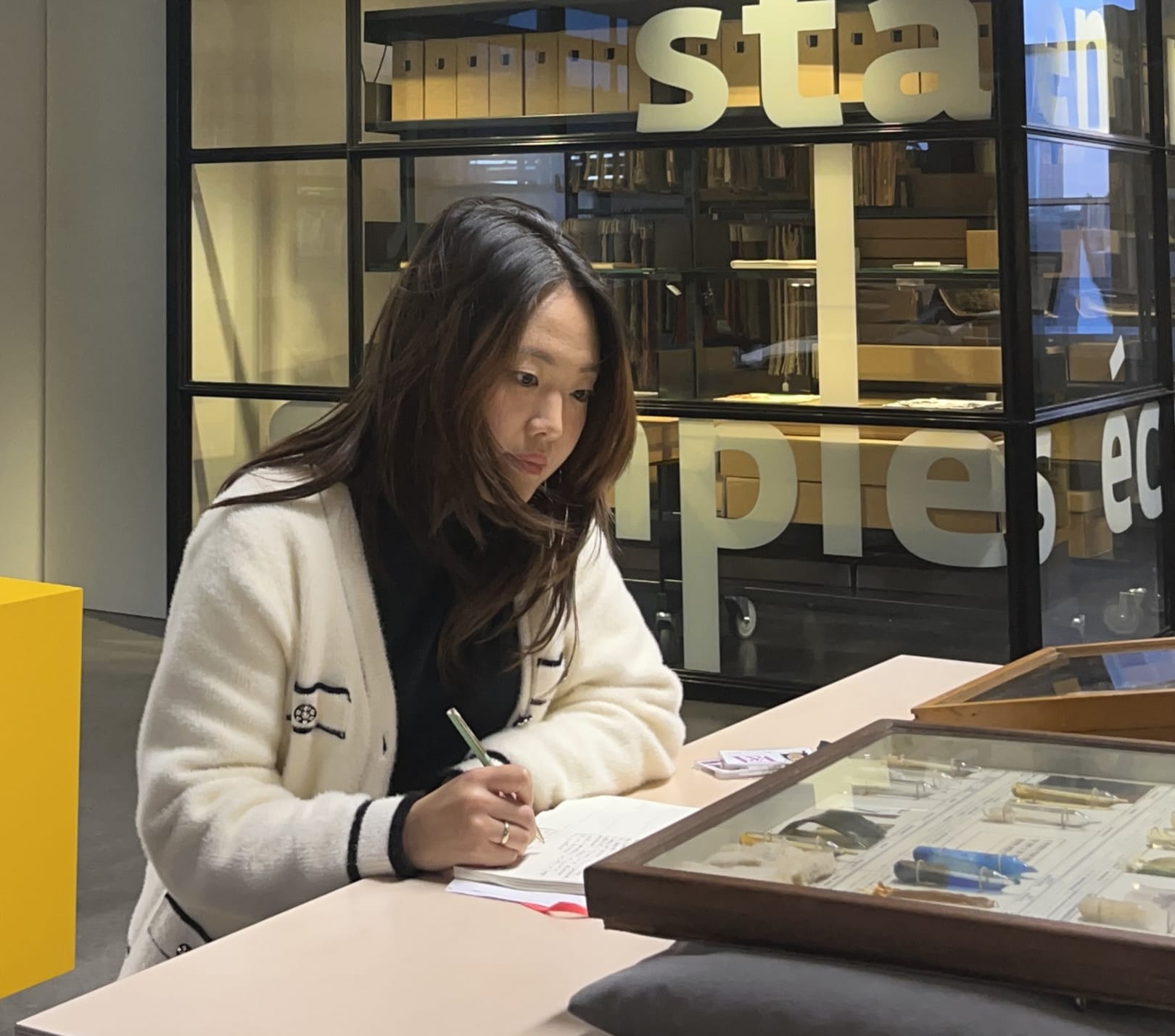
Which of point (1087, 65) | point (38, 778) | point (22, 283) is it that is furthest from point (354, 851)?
point (22, 283)

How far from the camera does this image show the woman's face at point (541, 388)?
5.41ft

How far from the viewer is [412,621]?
1.68 m

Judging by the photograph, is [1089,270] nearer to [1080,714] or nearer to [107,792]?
[107,792]

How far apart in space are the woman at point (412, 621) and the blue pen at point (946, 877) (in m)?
0.50

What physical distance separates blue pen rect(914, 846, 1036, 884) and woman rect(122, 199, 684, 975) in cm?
49

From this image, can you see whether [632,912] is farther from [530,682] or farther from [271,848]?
[530,682]

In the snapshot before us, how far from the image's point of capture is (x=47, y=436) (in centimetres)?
728

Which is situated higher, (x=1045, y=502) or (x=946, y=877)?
(x=1045, y=502)

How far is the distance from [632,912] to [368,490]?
75 centimetres

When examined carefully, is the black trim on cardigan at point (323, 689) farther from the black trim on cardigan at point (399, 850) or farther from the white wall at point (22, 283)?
the white wall at point (22, 283)

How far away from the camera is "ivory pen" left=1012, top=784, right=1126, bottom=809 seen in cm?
117

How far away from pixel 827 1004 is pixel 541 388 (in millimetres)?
866

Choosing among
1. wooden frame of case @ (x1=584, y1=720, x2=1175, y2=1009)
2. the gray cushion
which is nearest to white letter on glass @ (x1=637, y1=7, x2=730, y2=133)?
wooden frame of case @ (x1=584, y1=720, x2=1175, y2=1009)

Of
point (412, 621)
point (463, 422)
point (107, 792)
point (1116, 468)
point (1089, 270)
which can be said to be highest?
point (1089, 270)
